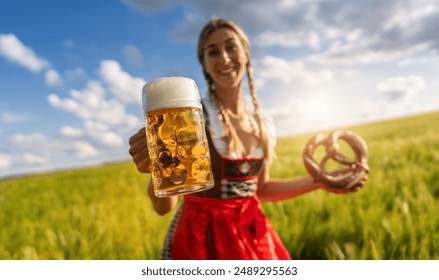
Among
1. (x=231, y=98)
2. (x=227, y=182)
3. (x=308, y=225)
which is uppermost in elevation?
(x=231, y=98)

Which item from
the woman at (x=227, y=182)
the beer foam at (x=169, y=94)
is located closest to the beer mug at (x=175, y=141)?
the beer foam at (x=169, y=94)

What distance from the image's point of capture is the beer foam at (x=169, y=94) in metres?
0.82

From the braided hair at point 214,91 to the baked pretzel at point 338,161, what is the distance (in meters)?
0.15

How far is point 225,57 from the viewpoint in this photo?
4.29 ft

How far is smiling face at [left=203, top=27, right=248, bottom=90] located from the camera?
133 cm

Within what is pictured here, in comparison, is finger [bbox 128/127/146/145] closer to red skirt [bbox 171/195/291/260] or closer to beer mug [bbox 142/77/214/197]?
beer mug [bbox 142/77/214/197]

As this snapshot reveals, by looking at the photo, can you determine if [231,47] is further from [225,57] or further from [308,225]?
[308,225]

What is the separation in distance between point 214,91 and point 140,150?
0.58 m

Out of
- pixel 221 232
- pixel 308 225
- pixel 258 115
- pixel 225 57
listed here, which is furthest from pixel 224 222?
pixel 308 225

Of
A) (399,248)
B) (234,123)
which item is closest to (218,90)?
(234,123)

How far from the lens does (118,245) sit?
2.15m

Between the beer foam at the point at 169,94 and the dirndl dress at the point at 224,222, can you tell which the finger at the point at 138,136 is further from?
the dirndl dress at the point at 224,222

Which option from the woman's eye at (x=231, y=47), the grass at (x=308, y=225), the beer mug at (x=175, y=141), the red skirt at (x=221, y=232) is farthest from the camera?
the grass at (x=308, y=225)
